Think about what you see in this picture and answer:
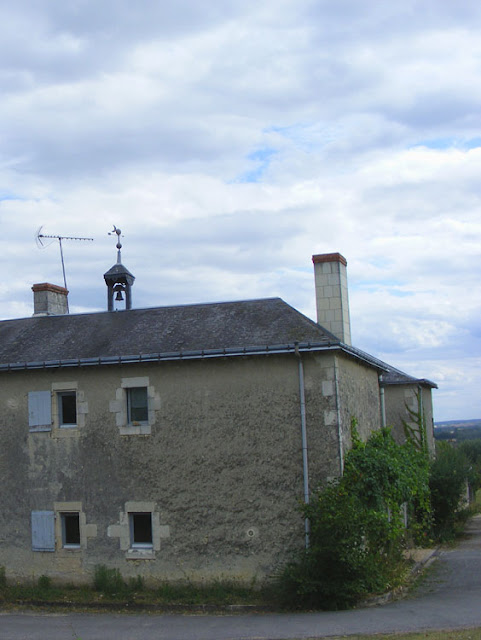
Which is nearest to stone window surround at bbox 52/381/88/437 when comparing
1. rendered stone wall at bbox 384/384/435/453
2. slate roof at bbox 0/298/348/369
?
slate roof at bbox 0/298/348/369

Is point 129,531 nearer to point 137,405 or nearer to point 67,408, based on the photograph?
point 137,405

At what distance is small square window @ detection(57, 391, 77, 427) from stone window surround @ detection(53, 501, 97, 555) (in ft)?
5.41

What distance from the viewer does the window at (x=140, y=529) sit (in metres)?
14.6

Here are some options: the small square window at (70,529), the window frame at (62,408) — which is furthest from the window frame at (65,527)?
the window frame at (62,408)

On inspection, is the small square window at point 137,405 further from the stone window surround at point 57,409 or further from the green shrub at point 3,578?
the green shrub at point 3,578

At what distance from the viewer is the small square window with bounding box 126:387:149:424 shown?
15.0 metres

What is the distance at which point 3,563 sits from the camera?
15234 millimetres

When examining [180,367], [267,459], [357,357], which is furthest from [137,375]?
[357,357]

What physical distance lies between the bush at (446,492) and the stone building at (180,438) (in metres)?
6.30

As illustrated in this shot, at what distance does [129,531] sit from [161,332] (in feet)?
13.7

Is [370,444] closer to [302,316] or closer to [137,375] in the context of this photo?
[302,316]

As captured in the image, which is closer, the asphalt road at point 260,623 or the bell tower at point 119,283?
the asphalt road at point 260,623

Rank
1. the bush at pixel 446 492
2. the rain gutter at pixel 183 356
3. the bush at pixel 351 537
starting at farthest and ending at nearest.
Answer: the bush at pixel 446 492
the rain gutter at pixel 183 356
the bush at pixel 351 537

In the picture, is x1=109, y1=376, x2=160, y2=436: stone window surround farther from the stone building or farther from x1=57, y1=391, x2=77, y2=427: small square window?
x1=57, y1=391, x2=77, y2=427: small square window
